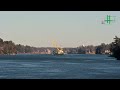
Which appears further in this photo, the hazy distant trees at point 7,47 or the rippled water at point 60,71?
the hazy distant trees at point 7,47

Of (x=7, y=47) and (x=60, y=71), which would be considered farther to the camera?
(x=7, y=47)

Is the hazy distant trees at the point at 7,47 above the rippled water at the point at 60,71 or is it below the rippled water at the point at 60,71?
above

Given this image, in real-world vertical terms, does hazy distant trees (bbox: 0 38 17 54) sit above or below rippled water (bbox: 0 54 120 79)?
above

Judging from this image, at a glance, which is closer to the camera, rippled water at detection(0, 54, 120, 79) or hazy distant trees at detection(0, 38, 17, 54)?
rippled water at detection(0, 54, 120, 79)

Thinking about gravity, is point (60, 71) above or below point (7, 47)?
below
